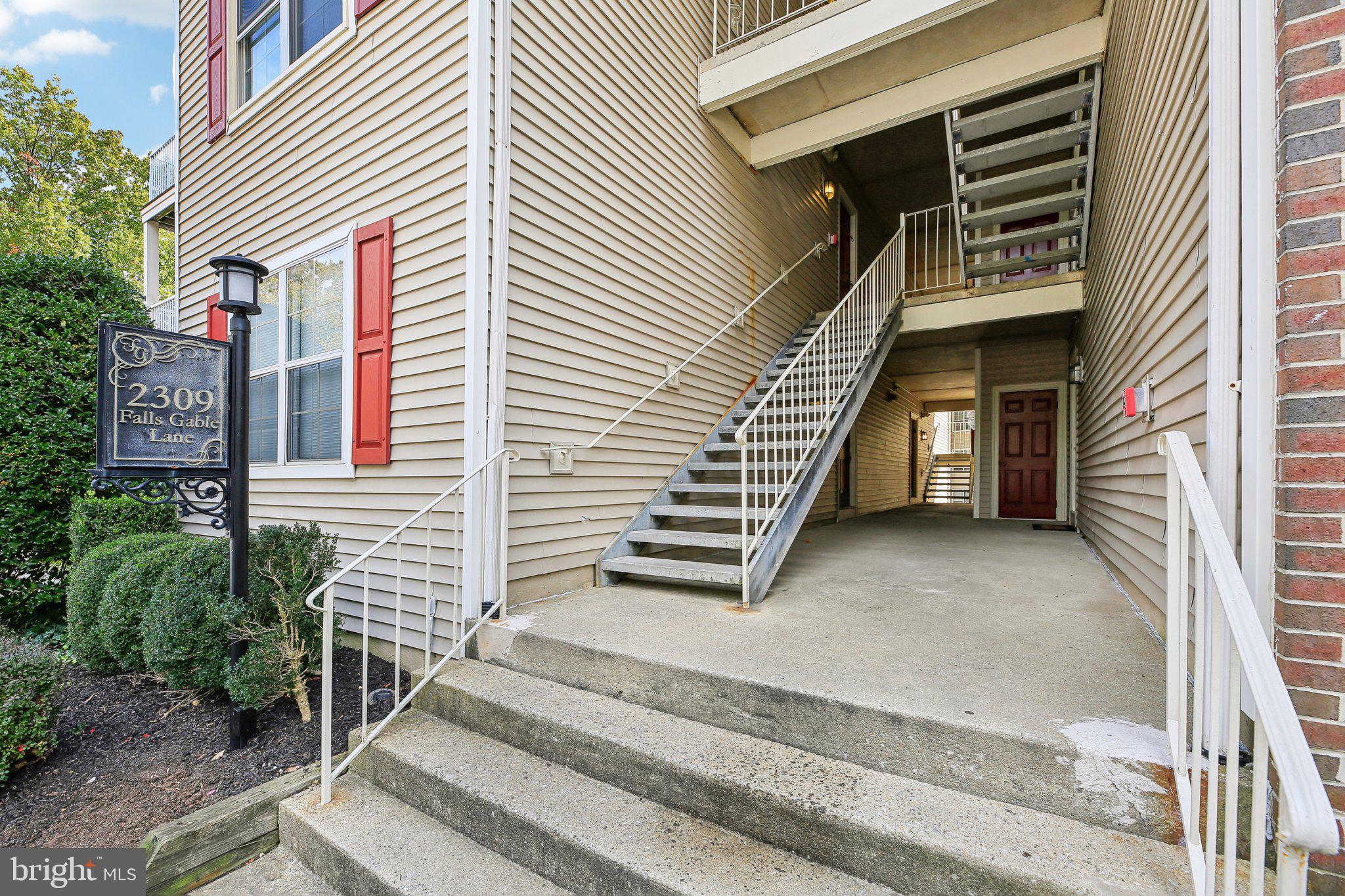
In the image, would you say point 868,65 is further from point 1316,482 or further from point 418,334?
point 1316,482

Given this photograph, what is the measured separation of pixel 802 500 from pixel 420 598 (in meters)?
2.32

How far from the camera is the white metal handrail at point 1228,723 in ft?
2.52

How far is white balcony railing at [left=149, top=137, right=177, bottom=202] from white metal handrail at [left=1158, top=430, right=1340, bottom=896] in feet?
39.0

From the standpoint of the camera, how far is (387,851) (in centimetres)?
179

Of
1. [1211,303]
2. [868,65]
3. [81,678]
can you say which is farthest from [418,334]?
[868,65]

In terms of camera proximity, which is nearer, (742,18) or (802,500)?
(802,500)

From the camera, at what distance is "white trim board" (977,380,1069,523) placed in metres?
7.23

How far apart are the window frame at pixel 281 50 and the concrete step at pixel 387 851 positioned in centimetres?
428

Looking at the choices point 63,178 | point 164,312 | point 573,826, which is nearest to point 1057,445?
point 573,826

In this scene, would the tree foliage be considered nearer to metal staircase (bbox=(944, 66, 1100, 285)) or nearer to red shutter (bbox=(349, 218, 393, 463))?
red shutter (bbox=(349, 218, 393, 463))

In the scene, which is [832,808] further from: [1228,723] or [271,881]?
[271,881]

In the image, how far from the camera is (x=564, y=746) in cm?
200

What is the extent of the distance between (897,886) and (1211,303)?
180cm

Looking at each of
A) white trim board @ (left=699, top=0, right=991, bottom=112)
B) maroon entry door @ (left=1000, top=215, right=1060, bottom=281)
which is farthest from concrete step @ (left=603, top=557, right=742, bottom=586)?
maroon entry door @ (left=1000, top=215, right=1060, bottom=281)
